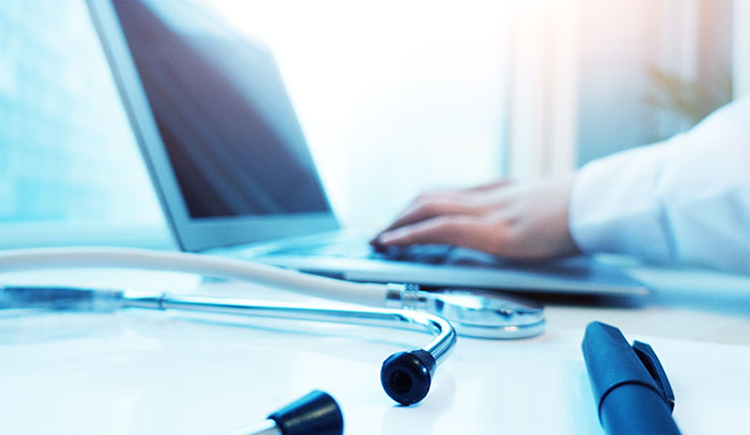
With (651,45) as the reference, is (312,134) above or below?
below

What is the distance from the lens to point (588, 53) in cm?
175

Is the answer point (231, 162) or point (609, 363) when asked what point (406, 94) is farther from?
point (609, 363)

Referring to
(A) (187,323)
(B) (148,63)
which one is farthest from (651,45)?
(A) (187,323)

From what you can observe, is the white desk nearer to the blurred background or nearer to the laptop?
the laptop

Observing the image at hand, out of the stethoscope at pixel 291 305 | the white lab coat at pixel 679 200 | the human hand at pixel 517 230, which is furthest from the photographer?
the human hand at pixel 517 230

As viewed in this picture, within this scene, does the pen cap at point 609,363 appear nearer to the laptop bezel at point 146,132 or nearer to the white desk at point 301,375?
the white desk at point 301,375

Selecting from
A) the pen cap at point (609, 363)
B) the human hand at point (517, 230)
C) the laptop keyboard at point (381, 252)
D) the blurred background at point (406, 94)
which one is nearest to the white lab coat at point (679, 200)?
the human hand at point (517, 230)

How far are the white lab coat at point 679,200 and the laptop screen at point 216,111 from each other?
355 mm

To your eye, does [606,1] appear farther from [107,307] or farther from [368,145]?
[107,307]

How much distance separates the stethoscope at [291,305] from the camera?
27 centimetres

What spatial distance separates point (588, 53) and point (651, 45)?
21cm

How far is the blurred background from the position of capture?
72 cm

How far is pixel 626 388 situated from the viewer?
0.16 m

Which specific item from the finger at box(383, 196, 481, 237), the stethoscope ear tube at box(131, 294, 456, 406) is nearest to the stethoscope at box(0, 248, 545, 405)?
the stethoscope ear tube at box(131, 294, 456, 406)
